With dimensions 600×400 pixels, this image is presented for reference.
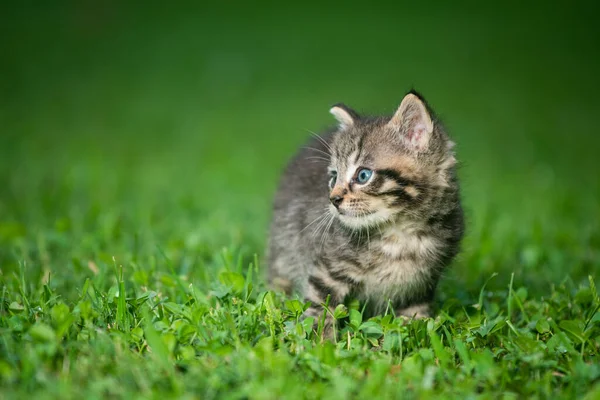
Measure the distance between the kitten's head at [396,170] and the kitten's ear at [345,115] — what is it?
23cm

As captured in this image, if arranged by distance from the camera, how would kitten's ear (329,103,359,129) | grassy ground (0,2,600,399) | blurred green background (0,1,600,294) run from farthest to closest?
1. blurred green background (0,1,600,294)
2. kitten's ear (329,103,359,129)
3. grassy ground (0,2,600,399)

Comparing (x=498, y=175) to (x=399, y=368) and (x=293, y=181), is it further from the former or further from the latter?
(x=399, y=368)

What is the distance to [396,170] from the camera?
3678 millimetres

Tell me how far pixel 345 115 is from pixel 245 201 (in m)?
2.99

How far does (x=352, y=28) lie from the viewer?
18406mm

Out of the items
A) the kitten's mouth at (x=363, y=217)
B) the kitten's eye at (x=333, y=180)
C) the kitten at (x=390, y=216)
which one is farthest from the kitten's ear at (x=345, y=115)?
the kitten's mouth at (x=363, y=217)

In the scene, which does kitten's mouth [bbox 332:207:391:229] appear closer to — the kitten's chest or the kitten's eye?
the kitten's chest

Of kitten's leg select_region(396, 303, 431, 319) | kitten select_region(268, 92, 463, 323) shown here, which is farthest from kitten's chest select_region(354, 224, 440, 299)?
kitten's leg select_region(396, 303, 431, 319)

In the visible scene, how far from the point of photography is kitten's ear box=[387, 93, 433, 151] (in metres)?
3.67

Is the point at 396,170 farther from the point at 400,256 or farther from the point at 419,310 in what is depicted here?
→ the point at 419,310

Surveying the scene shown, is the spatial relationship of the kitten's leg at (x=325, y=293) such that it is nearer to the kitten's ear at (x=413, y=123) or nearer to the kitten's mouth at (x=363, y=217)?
the kitten's mouth at (x=363, y=217)

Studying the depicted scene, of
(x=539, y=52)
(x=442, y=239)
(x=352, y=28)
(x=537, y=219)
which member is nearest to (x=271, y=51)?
(x=352, y=28)

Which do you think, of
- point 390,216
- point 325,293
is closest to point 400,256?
point 390,216

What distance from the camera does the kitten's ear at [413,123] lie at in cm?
367
